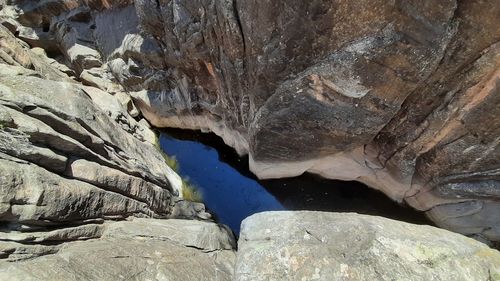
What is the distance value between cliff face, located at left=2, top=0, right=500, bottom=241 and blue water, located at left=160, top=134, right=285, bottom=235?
0.75 metres

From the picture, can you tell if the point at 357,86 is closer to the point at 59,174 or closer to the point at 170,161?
the point at 59,174

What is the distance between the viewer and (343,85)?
7.50 m

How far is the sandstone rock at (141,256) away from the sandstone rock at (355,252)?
104 centimetres

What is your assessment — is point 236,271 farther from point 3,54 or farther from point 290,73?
point 3,54

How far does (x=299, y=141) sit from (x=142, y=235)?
4.61 meters

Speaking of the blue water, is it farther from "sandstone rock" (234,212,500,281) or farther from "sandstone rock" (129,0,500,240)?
"sandstone rock" (234,212,500,281)

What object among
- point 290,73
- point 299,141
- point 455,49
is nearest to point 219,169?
point 299,141

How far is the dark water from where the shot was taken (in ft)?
34.9

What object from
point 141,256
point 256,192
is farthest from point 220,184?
point 141,256

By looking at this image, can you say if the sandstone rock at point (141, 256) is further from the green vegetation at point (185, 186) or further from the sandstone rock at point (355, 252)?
the green vegetation at point (185, 186)

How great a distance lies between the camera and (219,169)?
12172 millimetres

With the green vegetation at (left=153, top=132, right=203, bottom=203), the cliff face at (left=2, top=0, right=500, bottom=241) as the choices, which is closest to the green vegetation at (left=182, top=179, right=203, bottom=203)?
the green vegetation at (left=153, top=132, right=203, bottom=203)

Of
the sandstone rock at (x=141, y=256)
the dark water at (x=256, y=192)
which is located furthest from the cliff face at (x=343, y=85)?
the sandstone rock at (x=141, y=256)

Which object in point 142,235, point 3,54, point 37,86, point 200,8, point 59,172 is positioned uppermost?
point 200,8
